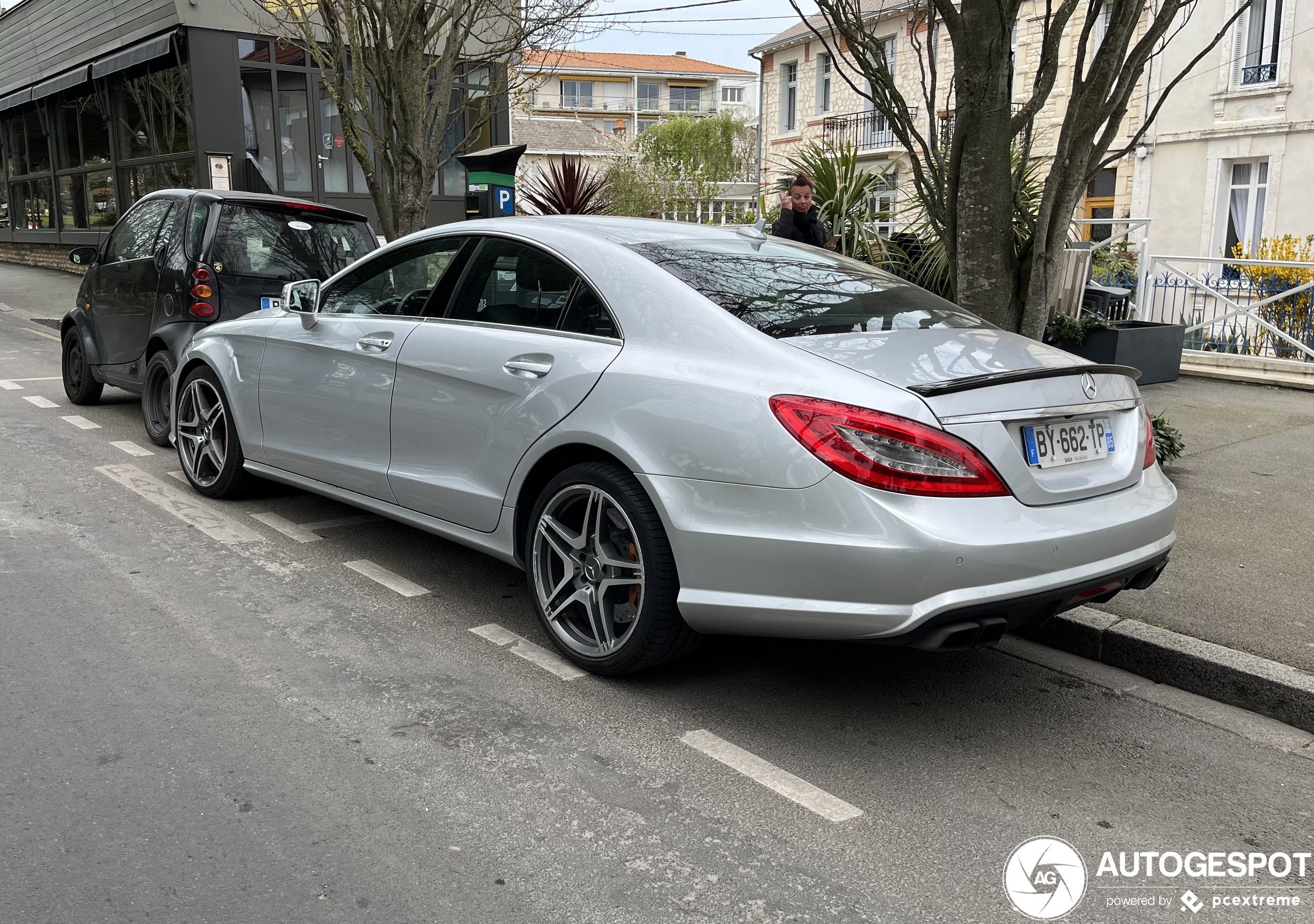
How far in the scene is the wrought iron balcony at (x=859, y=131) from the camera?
113ft

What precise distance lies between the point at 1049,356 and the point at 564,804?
2103mm

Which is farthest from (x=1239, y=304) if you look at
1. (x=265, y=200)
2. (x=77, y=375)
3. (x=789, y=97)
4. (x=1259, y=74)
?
(x=789, y=97)

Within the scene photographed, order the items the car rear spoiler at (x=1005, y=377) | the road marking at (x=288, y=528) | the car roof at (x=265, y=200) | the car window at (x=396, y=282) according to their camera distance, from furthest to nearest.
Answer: the car roof at (x=265, y=200) < the road marking at (x=288, y=528) < the car window at (x=396, y=282) < the car rear spoiler at (x=1005, y=377)

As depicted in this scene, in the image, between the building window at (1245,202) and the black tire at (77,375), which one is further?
the building window at (1245,202)

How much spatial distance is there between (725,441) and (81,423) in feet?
22.1

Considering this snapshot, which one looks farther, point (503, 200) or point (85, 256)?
point (503, 200)

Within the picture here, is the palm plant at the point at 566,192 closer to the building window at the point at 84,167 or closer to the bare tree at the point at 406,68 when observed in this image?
the bare tree at the point at 406,68

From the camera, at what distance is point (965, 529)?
122 inches

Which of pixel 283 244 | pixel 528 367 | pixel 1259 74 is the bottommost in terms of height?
pixel 528 367

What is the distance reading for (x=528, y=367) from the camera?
403 cm

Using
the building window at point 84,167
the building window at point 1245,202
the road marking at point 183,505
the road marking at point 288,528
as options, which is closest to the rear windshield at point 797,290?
the road marking at point 288,528

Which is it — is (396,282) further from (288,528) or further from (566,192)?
(566,192)

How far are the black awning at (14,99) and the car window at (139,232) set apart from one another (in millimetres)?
18166

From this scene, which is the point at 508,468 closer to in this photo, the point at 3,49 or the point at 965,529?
the point at 965,529
